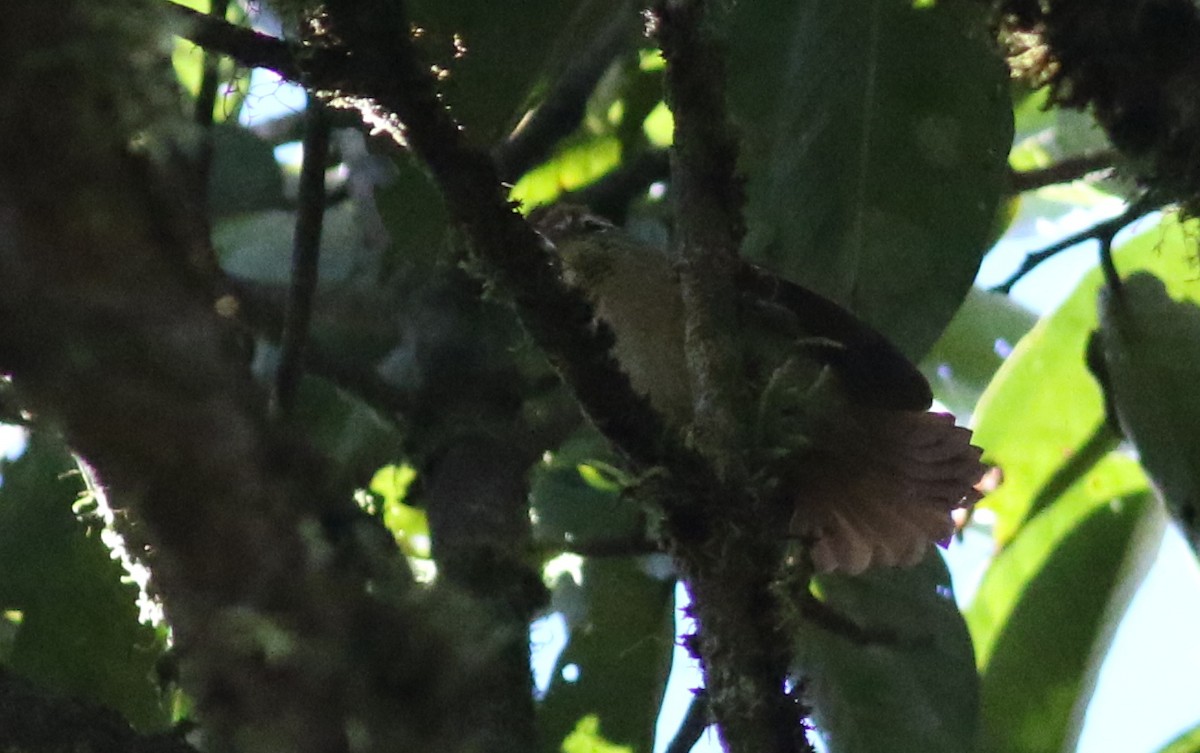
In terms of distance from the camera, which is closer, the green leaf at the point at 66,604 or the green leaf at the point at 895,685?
the green leaf at the point at 66,604

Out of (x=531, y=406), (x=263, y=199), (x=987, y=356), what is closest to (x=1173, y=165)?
(x=531, y=406)

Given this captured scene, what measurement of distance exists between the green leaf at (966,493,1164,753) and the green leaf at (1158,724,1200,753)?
9cm

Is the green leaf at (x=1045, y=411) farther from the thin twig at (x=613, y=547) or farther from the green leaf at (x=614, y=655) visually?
the thin twig at (x=613, y=547)

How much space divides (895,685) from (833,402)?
247 mm

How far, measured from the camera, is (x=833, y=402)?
1.14 meters

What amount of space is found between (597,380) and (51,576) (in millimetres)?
491

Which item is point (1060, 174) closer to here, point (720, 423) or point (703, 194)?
point (703, 194)

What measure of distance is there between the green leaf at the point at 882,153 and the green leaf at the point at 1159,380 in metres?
0.16

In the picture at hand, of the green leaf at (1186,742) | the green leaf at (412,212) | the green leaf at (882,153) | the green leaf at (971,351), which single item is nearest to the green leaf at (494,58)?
the green leaf at (412,212)

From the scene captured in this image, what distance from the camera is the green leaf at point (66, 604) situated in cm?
93

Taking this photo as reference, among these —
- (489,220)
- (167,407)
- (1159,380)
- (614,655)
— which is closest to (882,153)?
(1159,380)

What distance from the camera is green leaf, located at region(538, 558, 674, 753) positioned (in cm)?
130

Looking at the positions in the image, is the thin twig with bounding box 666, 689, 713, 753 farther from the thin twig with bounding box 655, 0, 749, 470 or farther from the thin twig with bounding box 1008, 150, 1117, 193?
the thin twig with bounding box 1008, 150, 1117, 193

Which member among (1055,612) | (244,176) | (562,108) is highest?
(244,176)
